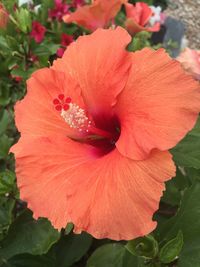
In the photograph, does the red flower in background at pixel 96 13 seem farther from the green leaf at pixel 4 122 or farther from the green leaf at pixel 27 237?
the green leaf at pixel 27 237

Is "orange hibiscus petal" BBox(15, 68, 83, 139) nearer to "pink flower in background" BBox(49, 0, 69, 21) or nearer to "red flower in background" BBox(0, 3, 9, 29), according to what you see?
"red flower in background" BBox(0, 3, 9, 29)

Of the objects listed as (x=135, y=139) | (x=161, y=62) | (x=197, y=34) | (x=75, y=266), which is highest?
(x=161, y=62)

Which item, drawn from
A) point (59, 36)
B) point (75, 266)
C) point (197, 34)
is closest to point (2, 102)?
point (59, 36)

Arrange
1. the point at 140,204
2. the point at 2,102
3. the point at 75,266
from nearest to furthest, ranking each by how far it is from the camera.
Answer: the point at 140,204
the point at 75,266
the point at 2,102

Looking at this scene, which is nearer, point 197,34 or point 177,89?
point 177,89

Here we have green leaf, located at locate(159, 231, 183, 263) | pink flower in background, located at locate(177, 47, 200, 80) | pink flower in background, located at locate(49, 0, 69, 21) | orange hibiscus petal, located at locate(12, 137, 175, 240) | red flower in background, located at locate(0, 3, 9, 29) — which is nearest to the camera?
orange hibiscus petal, located at locate(12, 137, 175, 240)

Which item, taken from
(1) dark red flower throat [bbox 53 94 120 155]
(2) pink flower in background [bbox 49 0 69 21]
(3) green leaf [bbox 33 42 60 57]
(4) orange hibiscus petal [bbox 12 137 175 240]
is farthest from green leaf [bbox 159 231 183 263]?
(2) pink flower in background [bbox 49 0 69 21]

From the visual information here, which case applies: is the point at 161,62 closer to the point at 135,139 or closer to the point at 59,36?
the point at 135,139

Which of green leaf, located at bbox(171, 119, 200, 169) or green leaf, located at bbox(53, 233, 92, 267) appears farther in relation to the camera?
green leaf, located at bbox(53, 233, 92, 267)
